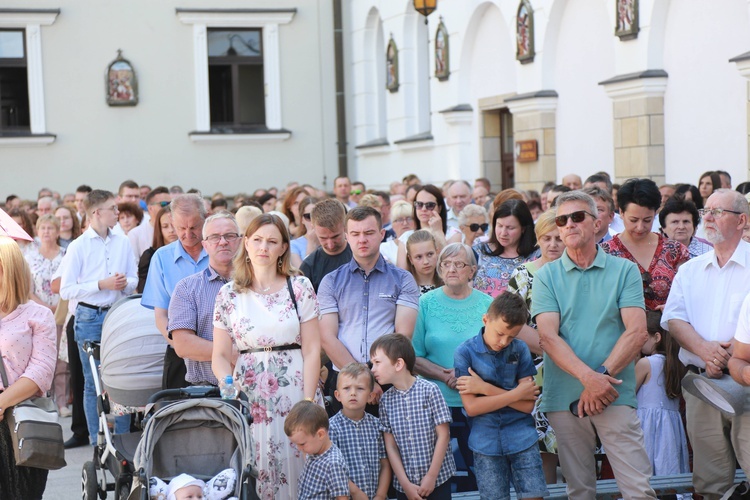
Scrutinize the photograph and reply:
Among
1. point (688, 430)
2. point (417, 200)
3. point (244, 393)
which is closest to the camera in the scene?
point (244, 393)

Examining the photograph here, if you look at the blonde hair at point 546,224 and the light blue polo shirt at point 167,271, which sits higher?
the blonde hair at point 546,224

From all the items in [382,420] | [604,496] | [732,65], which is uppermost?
[732,65]

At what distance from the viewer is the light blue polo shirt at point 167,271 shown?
6637mm

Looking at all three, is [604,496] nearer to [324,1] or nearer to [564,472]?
[564,472]

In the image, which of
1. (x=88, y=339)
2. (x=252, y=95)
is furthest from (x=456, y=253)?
(x=252, y=95)

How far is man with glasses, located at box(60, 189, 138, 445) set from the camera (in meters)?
8.95

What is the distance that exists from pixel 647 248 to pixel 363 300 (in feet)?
5.95

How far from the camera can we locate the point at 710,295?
20.5ft

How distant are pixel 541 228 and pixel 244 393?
2320 millimetres

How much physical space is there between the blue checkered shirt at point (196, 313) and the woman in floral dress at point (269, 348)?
0.37 meters

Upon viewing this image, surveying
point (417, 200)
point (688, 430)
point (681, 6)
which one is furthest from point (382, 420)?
point (681, 6)

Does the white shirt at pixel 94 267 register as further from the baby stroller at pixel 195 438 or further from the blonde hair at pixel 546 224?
the blonde hair at pixel 546 224

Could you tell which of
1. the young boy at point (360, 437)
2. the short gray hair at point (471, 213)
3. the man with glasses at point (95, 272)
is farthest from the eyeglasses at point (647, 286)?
the man with glasses at point (95, 272)

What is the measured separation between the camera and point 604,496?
6.31 metres
